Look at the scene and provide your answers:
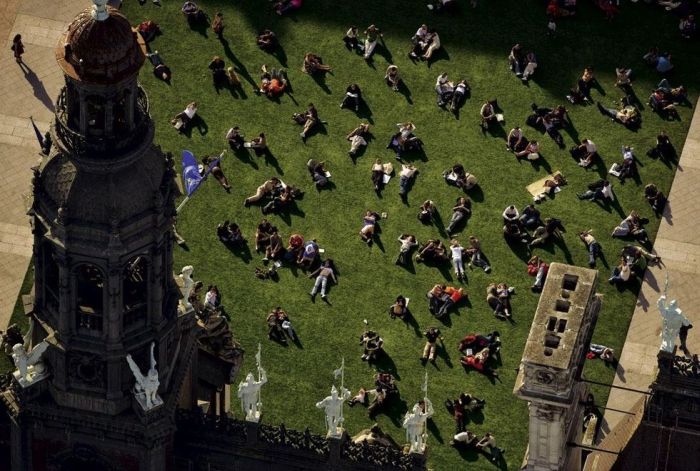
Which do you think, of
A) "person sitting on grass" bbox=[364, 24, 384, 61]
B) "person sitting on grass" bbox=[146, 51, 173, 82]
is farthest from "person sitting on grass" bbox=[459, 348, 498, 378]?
"person sitting on grass" bbox=[146, 51, 173, 82]

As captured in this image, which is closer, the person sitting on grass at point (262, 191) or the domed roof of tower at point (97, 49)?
the domed roof of tower at point (97, 49)

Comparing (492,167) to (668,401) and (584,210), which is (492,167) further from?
(668,401)

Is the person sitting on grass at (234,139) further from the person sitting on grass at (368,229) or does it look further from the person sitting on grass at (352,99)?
the person sitting on grass at (368,229)

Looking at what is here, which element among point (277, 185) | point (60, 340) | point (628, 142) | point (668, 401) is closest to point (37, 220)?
point (60, 340)

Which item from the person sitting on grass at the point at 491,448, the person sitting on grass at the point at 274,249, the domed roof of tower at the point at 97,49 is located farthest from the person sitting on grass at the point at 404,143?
the domed roof of tower at the point at 97,49

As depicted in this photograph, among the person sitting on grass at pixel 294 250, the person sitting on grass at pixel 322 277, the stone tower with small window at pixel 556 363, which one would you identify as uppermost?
the person sitting on grass at pixel 294 250
